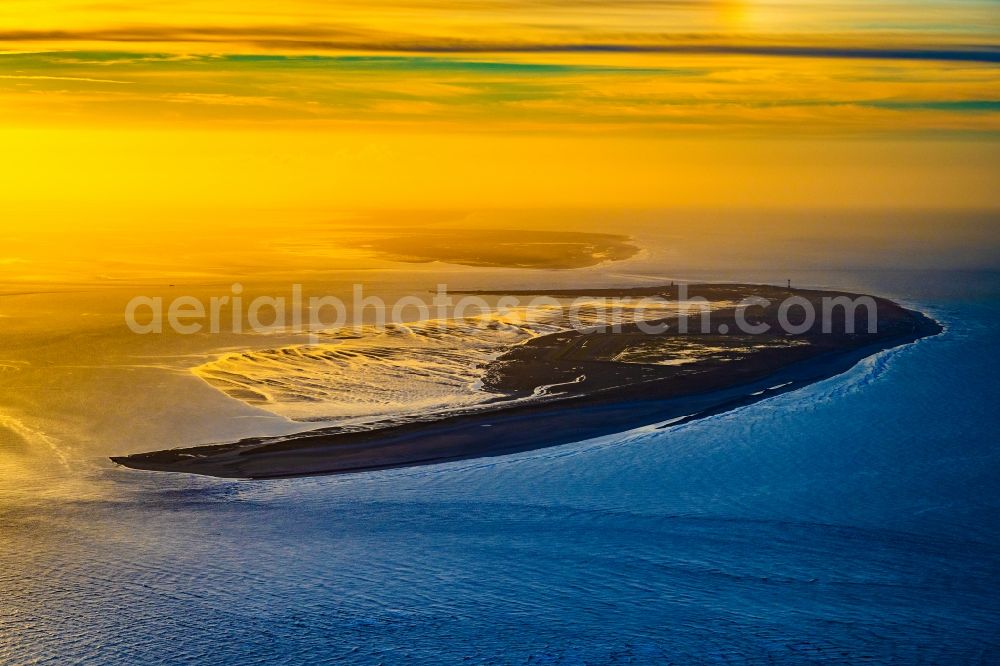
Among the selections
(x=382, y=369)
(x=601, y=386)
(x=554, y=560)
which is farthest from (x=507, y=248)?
(x=554, y=560)

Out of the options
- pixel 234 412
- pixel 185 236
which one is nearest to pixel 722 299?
pixel 234 412

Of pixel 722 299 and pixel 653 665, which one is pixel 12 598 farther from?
pixel 722 299

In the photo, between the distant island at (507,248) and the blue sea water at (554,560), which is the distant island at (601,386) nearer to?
the blue sea water at (554,560)

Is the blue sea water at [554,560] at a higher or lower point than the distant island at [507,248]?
lower

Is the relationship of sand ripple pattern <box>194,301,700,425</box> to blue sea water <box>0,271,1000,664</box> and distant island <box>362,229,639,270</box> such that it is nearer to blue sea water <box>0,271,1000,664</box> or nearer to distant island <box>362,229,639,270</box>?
blue sea water <box>0,271,1000,664</box>

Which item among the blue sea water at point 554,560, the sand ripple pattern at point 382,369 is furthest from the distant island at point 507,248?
the blue sea water at point 554,560
